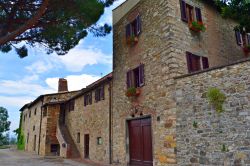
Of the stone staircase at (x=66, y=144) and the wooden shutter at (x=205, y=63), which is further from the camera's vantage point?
the stone staircase at (x=66, y=144)

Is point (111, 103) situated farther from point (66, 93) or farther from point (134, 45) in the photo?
point (66, 93)

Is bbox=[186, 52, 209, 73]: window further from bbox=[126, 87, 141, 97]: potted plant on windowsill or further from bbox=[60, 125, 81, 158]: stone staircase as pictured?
bbox=[60, 125, 81, 158]: stone staircase

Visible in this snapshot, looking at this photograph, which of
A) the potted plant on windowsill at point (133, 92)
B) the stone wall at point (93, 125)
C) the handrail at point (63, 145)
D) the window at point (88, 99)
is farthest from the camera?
the handrail at point (63, 145)

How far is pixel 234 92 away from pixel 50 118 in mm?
17803

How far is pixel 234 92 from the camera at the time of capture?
24.0 ft

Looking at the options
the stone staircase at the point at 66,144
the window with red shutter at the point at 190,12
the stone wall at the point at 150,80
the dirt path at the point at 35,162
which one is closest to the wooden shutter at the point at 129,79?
the stone wall at the point at 150,80

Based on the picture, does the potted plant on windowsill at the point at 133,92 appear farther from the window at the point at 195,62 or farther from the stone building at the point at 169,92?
the window at the point at 195,62

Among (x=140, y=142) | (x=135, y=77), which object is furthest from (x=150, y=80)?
(x=140, y=142)

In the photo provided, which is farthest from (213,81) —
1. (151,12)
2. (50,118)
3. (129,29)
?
(50,118)

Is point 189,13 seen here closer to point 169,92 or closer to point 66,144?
point 169,92

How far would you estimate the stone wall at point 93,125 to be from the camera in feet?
45.5

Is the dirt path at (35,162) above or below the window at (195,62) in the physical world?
below

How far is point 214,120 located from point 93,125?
9.44 metres

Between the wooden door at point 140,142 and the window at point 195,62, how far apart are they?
9.51 ft
